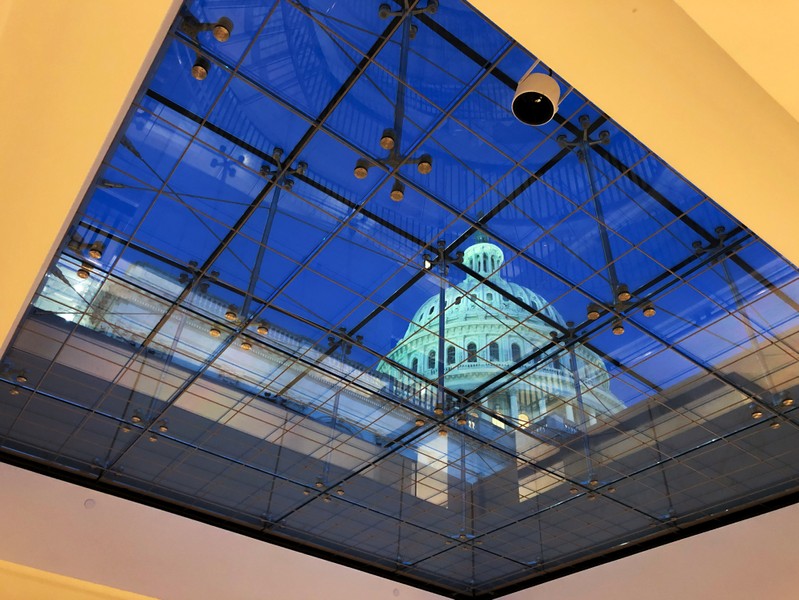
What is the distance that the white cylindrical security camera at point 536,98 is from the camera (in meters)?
6.63

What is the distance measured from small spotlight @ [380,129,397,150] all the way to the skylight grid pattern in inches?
1.2

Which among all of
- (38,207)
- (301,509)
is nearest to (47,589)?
(301,509)

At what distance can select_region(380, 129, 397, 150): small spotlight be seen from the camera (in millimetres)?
10234

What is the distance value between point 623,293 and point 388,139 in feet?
17.5

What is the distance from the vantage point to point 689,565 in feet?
59.3

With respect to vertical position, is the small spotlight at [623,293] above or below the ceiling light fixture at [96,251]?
below

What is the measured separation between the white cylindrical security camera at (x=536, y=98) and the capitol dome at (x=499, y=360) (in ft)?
16.4

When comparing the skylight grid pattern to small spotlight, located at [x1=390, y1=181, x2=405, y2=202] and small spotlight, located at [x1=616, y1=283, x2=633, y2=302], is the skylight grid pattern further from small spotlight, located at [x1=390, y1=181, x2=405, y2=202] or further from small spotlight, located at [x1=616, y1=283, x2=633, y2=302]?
small spotlight, located at [x1=616, y1=283, x2=633, y2=302]

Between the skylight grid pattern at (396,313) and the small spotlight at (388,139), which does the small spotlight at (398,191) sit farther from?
the small spotlight at (388,139)

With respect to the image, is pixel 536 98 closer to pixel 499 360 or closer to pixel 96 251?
pixel 499 360

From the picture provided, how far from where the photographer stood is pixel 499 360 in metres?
14.0

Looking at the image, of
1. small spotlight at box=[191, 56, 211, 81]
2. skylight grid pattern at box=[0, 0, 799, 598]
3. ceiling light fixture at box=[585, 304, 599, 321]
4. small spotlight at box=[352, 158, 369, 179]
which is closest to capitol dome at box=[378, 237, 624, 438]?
skylight grid pattern at box=[0, 0, 799, 598]

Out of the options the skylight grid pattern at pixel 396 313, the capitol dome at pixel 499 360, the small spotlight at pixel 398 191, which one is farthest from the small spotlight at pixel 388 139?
the capitol dome at pixel 499 360

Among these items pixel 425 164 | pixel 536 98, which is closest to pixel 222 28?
pixel 425 164
